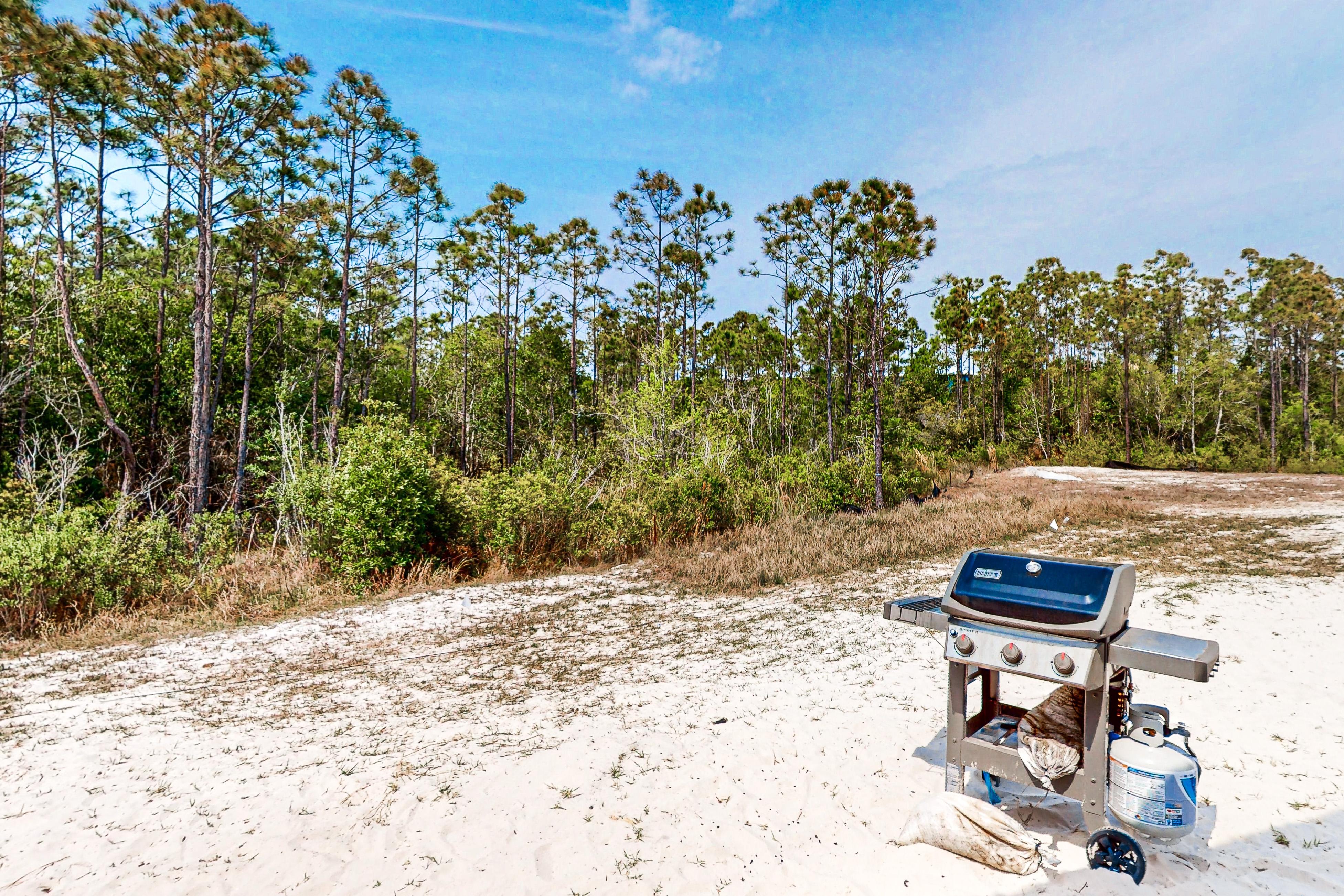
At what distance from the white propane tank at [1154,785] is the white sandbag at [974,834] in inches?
15.4

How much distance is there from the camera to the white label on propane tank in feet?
8.00

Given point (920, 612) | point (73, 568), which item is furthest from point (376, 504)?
point (920, 612)

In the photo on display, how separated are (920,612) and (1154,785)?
1.04 m

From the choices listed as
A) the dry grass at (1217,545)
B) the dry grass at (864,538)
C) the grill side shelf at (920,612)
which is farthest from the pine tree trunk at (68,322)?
the dry grass at (1217,545)

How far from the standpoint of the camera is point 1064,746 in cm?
274

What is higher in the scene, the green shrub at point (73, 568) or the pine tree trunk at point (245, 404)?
the pine tree trunk at point (245, 404)

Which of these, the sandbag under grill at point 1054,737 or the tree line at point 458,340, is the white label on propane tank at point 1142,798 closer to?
the sandbag under grill at point 1054,737

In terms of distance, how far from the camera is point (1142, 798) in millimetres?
2482

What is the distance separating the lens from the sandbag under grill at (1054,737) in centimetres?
270

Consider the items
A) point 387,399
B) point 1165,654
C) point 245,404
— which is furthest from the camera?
point 387,399

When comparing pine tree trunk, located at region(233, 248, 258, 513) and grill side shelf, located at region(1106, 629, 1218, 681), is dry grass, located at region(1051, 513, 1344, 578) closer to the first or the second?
grill side shelf, located at region(1106, 629, 1218, 681)

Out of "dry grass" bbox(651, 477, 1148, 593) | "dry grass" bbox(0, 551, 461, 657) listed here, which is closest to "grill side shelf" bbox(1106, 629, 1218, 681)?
"dry grass" bbox(651, 477, 1148, 593)

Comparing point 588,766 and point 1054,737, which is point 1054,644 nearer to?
point 1054,737

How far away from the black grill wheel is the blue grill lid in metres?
0.87
